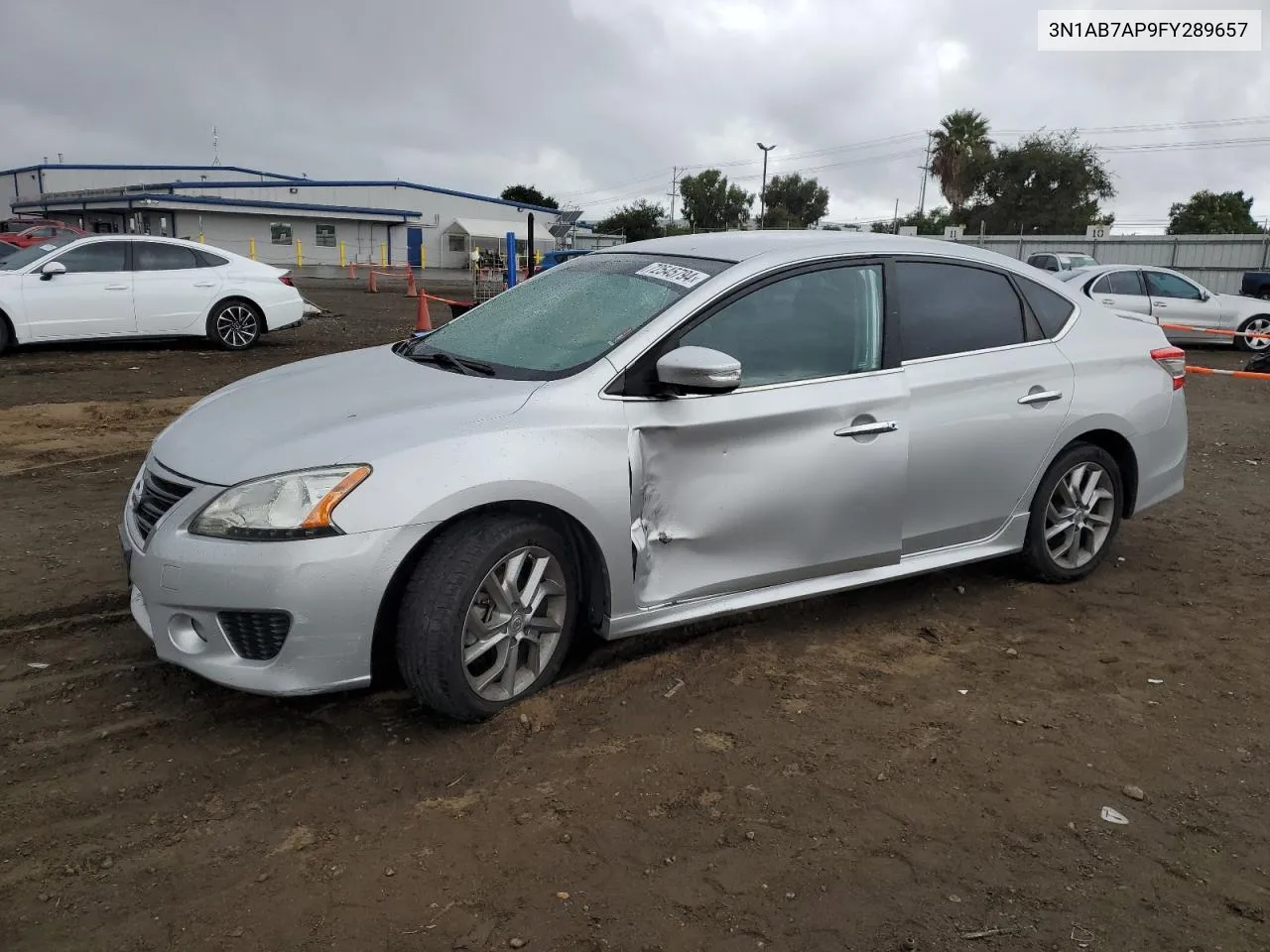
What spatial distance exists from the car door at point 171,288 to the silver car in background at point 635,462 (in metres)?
8.98

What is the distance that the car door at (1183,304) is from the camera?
16.7 metres

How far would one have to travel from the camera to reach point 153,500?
3414 millimetres

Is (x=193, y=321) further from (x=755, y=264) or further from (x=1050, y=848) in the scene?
(x=1050, y=848)

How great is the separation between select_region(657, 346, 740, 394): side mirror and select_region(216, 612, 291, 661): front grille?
1.48 metres

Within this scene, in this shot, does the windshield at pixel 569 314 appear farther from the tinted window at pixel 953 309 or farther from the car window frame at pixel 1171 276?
the car window frame at pixel 1171 276

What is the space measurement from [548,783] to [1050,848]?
1477 mm

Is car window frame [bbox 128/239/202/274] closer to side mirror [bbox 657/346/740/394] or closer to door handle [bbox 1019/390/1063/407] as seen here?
side mirror [bbox 657/346/740/394]

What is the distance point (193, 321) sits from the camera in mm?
12453

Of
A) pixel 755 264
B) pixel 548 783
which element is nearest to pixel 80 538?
pixel 548 783

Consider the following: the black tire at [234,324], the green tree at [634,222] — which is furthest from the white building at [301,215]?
the black tire at [234,324]

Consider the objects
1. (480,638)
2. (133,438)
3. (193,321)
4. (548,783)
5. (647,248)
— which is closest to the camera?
(548,783)

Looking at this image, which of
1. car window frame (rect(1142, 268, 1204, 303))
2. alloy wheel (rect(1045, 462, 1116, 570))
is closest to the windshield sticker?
alloy wheel (rect(1045, 462, 1116, 570))

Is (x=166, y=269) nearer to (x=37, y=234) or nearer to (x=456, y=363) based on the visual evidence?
(x=456, y=363)

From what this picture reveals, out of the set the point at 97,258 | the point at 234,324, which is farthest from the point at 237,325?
the point at 97,258
